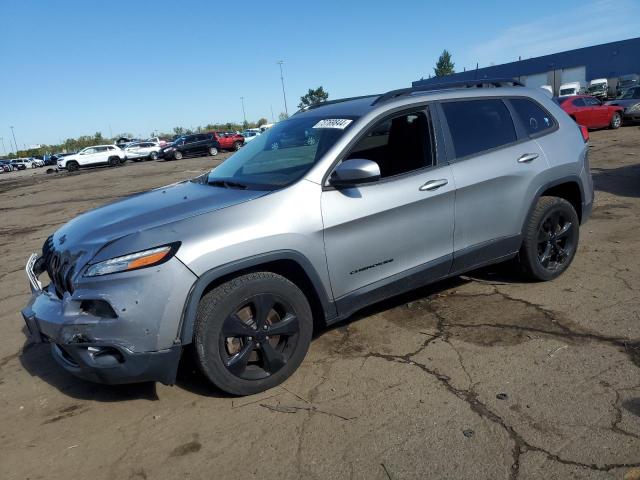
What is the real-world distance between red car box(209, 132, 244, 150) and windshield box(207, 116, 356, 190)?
3331cm

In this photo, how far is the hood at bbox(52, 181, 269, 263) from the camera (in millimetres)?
3053

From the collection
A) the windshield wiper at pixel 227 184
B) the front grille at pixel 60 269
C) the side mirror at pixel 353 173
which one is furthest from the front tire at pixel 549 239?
the front grille at pixel 60 269

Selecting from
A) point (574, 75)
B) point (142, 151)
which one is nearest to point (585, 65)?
point (574, 75)

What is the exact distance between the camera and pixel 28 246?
28.6 ft

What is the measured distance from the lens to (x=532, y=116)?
4562mm

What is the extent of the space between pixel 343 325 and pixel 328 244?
112 cm

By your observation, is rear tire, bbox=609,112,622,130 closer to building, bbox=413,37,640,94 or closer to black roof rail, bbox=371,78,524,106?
black roof rail, bbox=371,78,524,106

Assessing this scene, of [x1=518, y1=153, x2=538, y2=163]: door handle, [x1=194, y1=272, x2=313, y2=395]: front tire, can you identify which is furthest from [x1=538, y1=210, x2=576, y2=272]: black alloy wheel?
[x1=194, y1=272, x2=313, y2=395]: front tire

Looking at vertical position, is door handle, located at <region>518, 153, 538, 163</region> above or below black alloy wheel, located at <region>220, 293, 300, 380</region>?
above

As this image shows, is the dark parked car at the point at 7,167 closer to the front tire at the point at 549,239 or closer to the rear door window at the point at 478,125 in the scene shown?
the rear door window at the point at 478,125

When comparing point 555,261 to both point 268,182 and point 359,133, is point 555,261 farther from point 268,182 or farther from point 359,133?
point 268,182

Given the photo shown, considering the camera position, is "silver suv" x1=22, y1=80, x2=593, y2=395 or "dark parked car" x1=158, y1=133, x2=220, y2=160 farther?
"dark parked car" x1=158, y1=133, x2=220, y2=160

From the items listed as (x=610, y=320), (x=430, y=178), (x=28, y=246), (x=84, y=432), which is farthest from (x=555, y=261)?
(x=28, y=246)

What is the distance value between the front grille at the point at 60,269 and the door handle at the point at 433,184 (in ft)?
7.90
